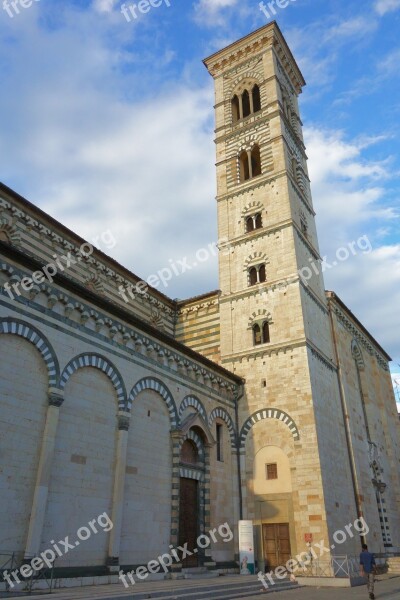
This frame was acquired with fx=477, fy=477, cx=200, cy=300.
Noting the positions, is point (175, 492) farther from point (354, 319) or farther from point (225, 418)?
point (354, 319)

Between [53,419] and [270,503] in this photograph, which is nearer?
[53,419]

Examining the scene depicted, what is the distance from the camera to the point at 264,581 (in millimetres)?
14633

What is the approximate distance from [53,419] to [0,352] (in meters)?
2.19

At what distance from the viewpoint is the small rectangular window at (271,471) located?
19.3m

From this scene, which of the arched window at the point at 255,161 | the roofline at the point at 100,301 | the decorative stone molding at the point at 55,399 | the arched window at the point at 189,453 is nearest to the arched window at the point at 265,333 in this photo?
the roofline at the point at 100,301

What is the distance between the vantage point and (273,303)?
22.5 meters

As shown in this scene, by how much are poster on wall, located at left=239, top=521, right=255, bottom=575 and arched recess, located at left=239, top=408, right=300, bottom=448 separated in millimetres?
3875

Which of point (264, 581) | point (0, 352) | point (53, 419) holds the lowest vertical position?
point (264, 581)

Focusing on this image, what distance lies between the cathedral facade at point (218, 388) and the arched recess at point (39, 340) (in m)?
0.04

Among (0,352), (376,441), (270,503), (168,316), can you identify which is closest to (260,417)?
(270,503)

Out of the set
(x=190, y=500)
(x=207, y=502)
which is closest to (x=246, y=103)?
(x=207, y=502)

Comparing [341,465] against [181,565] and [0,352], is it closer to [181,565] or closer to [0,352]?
[181,565]

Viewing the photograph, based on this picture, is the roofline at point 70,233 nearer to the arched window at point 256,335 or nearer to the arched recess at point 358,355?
the arched window at point 256,335

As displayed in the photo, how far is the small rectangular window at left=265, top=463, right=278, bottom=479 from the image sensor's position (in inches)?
761
